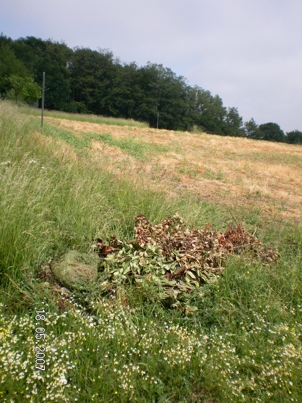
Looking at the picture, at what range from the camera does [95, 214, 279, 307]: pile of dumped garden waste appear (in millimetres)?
2615

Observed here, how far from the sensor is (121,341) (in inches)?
81.3

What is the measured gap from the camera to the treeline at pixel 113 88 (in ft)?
154

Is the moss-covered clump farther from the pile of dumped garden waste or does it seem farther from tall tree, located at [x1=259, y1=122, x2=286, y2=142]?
tall tree, located at [x1=259, y1=122, x2=286, y2=142]

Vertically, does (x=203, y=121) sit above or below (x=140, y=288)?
above

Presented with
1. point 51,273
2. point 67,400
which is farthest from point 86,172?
point 67,400

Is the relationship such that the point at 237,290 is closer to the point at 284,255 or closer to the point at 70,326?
the point at 284,255

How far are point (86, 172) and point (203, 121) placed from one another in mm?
54974

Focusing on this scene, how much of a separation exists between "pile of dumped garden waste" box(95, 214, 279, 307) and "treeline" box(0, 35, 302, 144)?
4526 centimetres

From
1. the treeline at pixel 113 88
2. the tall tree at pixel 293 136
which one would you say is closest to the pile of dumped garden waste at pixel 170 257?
the treeline at pixel 113 88
